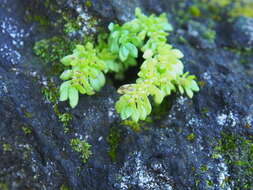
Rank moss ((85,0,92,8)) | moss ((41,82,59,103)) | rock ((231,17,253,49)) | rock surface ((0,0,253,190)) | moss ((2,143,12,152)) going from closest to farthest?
moss ((2,143,12,152)) < rock surface ((0,0,253,190)) < moss ((41,82,59,103)) < moss ((85,0,92,8)) < rock ((231,17,253,49))

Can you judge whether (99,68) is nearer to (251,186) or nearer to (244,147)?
(244,147)

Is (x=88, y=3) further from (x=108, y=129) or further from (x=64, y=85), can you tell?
(x=108, y=129)

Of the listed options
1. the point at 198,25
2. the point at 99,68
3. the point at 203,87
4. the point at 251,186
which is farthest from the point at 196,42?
the point at 251,186

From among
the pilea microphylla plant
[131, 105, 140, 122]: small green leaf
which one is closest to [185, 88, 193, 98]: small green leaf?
the pilea microphylla plant

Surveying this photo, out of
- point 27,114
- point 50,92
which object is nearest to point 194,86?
point 50,92

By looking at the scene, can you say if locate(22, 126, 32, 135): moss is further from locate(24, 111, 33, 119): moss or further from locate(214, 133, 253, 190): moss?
locate(214, 133, 253, 190): moss

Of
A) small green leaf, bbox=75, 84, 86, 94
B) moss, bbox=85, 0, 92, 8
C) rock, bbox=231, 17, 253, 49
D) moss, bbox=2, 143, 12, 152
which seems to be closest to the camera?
moss, bbox=2, 143, 12, 152
